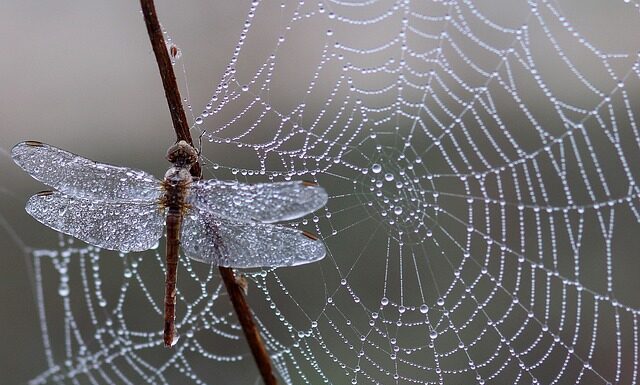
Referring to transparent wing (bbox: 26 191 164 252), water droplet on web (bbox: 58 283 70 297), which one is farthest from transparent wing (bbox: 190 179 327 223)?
water droplet on web (bbox: 58 283 70 297)

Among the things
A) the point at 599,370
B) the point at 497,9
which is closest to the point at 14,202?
the point at 497,9

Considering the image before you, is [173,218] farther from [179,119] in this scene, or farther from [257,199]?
[179,119]

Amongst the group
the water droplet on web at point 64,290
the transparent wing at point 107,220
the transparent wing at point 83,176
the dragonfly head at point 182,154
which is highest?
the dragonfly head at point 182,154

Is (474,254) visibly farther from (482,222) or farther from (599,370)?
(599,370)

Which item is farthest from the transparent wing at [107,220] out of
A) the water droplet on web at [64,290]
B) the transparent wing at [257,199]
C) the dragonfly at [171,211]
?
the water droplet on web at [64,290]

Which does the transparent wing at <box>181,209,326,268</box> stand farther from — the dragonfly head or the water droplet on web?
Answer: the water droplet on web

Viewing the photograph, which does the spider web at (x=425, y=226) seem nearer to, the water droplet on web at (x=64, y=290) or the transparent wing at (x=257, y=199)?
the water droplet on web at (x=64, y=290)
